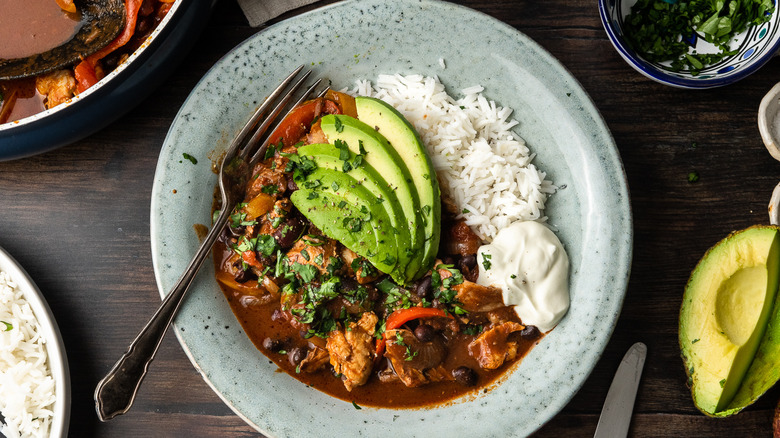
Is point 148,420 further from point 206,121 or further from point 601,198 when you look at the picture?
point 601,198

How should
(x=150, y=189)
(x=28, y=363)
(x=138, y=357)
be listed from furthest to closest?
(x=150, y=189)
(x=28, y=363)
(x=138, y=357)

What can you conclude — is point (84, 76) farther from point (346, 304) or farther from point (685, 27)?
point (685, 27)

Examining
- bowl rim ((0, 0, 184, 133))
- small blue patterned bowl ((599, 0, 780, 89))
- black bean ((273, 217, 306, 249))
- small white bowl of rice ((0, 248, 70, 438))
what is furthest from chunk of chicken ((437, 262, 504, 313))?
small white bowl of rice ((0, 248, 70, 438))

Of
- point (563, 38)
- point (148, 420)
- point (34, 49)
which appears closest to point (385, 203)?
point (563, 38)

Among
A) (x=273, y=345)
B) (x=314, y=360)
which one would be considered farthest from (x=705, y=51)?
(x=273, y=345)

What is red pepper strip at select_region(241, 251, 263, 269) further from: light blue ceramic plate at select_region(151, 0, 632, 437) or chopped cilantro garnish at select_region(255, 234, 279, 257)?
light blue ceramic plate at select_region(151, 0, 632, 437)

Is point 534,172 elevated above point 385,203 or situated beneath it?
situated beneath
